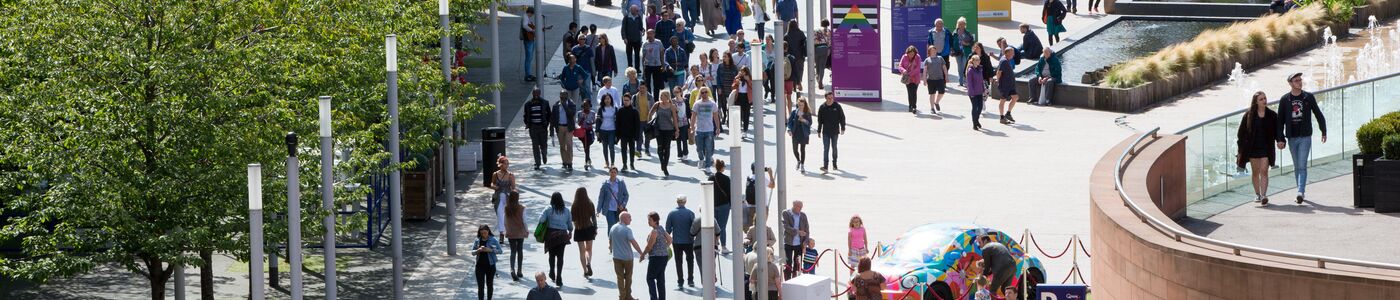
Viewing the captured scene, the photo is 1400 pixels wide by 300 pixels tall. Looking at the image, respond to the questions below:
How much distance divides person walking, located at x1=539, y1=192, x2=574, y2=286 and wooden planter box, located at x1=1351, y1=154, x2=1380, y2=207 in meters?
7.77

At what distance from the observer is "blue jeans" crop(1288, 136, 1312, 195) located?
71.3ft

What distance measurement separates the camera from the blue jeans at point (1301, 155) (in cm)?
2173

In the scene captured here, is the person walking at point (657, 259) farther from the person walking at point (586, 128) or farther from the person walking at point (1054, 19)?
the person walking at point (1054, 19)

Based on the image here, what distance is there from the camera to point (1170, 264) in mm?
18188

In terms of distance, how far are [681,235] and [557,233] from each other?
1.31m

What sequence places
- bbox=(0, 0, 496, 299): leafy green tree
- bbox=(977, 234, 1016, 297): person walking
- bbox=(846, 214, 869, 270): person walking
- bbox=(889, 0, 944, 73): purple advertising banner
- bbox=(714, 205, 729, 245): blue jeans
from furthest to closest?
1. bbox=(889, 0, 944, 73): purple advertising banner
2. bbox=(714, 205, 729, 245): blue jeans
3. bbox=(846, 214, 869, 270): person walking
4. bbox=(977, 234, 1016, 297): person walking
5. bbox=(0, 0, 496, 299): leafy green tree

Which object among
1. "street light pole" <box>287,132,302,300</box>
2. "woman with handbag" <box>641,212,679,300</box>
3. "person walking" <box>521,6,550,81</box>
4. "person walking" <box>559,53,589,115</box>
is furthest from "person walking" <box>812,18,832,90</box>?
"street light pole" <box>287,132,302,300</box>

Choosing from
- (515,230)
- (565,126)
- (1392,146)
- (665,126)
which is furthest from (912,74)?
(1392,146)

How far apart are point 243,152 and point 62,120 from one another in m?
1.56

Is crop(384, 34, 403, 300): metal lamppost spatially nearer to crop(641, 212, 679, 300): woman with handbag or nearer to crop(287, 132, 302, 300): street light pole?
crop(641, 212, 679, 300): woman with handbag

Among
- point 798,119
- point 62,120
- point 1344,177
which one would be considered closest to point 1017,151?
point 798,119

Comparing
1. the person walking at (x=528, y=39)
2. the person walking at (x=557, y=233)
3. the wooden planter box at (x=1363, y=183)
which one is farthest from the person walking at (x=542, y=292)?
the person walking at (x=528, y=39)

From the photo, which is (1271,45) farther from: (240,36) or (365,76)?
(240,36)

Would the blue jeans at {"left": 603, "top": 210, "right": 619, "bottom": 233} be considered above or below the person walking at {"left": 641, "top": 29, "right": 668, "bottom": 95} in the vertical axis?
below
